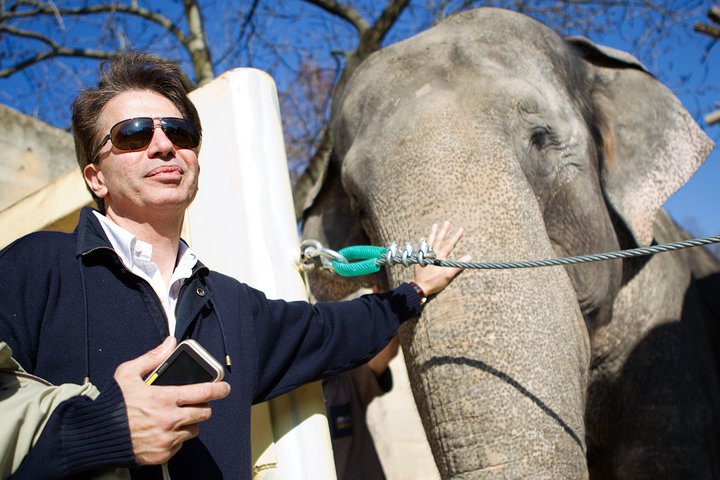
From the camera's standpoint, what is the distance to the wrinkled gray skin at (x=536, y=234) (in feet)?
6.71

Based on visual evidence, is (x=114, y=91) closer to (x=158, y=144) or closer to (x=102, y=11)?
(x=158, y=144)

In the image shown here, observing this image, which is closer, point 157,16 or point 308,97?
point 157,16

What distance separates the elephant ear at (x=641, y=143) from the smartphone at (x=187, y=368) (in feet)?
6.96

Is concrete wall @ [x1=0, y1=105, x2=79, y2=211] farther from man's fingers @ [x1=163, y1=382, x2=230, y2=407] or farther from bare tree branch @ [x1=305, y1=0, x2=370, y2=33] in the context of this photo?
man's fingers @ [x1=163, y1=382, x2=230, y2=407]

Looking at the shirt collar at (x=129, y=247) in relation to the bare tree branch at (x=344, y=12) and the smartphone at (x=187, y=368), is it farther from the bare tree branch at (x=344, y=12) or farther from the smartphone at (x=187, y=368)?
the bare tree branch at (x=344, y=12)

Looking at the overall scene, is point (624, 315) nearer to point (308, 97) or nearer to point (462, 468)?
point (462, 468)

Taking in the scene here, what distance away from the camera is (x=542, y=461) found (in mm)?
1927

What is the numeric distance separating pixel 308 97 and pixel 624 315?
808 cm

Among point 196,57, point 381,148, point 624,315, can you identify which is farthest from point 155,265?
point 196,57

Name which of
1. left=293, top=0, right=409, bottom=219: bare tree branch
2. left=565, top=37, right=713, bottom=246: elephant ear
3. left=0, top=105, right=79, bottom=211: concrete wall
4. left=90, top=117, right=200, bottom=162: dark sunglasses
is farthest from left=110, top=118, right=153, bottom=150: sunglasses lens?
left=293, top=0, right=409, bottom=219: bare tree branch

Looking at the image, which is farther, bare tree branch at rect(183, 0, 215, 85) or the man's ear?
bare tree branch at rect(183, 0, 215, 85)

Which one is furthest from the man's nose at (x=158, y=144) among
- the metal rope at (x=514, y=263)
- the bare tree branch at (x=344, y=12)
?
the bare tree branch at (x=344, y=12)

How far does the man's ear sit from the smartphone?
58 cm

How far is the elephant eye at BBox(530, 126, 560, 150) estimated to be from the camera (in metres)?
2.80
